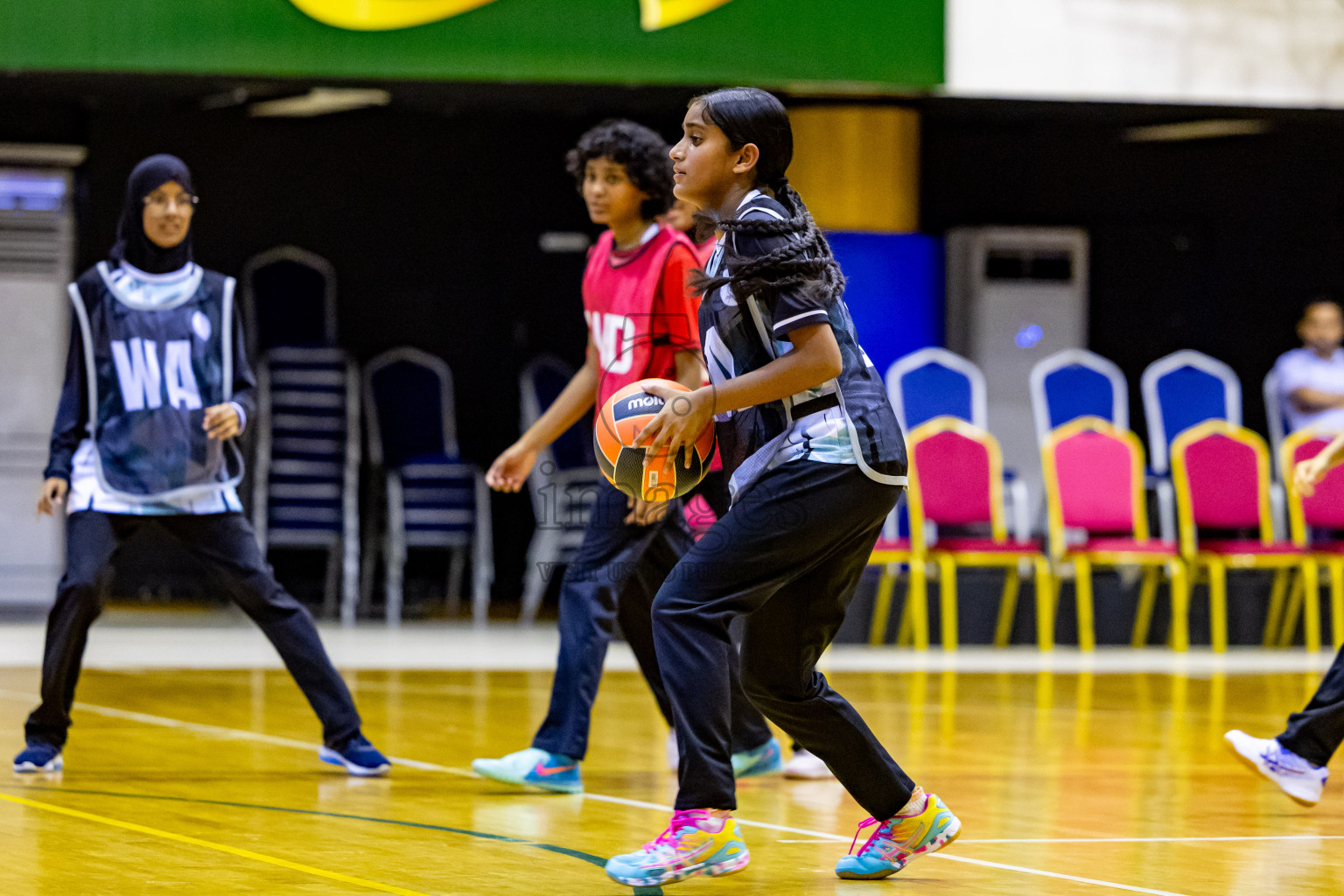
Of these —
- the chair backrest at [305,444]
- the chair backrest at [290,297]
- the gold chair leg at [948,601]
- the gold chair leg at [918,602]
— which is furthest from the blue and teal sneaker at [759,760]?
the chair backrest at [290,297]

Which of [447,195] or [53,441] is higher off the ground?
[447,195]

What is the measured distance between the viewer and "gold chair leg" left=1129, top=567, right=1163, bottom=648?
9797mm

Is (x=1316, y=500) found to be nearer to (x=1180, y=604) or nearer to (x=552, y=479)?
(x=1180, y=604)

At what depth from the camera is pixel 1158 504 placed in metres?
10.2

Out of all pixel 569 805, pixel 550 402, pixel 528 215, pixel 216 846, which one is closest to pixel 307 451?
pixel 550 402

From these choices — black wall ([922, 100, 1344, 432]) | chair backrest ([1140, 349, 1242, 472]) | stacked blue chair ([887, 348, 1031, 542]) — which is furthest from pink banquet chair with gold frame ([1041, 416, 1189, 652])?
black wall ([922, 100, 1344, 432])

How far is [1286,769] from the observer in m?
4.44

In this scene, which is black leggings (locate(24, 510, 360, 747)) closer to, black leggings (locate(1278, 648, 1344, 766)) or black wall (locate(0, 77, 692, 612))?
black leggings (locate(1278, 648, 1344, 766))

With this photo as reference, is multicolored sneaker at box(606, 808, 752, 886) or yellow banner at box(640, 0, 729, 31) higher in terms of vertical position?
yellow banner at box(640, 0, 729, 31)

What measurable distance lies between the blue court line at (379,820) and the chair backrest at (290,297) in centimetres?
708

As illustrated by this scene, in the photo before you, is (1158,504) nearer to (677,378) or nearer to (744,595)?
(677,378)

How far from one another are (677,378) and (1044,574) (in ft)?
16.9

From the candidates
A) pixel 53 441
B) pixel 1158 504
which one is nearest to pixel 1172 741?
pixel 53 441

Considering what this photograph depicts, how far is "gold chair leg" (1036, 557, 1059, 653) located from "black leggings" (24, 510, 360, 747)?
523 cm
